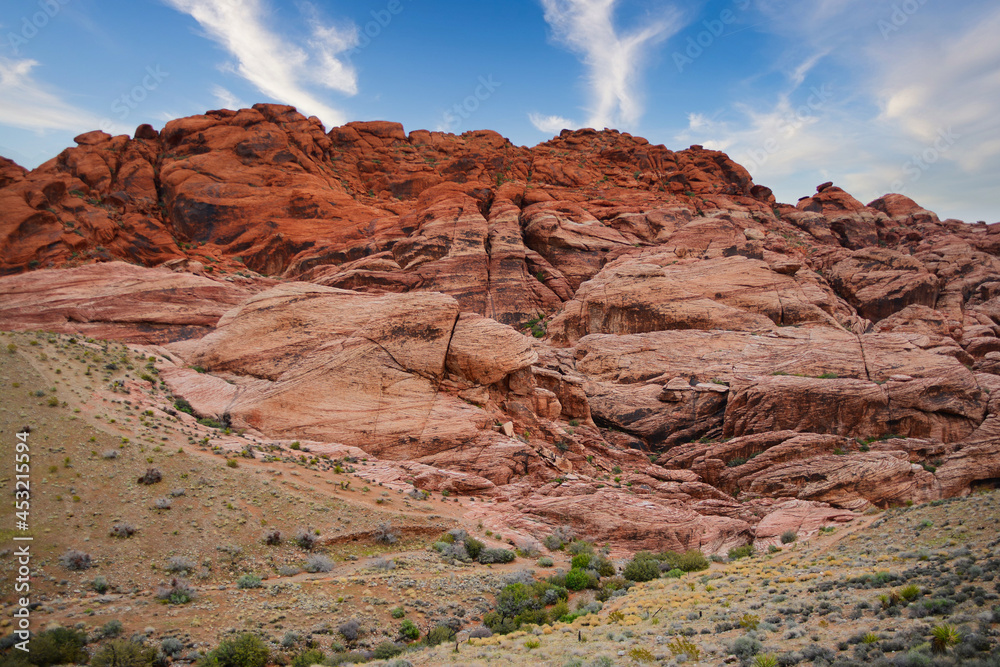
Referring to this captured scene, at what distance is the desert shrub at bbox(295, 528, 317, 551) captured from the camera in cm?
1947

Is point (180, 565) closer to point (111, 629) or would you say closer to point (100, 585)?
point (100, 585)

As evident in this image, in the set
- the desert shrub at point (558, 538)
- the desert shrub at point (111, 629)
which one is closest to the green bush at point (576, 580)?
the desert shrub at point (558, 538)

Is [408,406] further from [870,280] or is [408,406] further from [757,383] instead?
[870,280]

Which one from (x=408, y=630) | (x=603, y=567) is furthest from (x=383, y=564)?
(x=603, y=567)

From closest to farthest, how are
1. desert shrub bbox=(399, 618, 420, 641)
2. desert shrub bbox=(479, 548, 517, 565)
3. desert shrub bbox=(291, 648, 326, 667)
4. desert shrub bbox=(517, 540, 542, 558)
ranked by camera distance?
desert shrub bbox=(291, 648, 326, 667) → desert shrub bbox=(399, 618, 420, 641) → desert shrub bbox=(479, 548, 517, 565) → desert shrub bbox=(517, 540, 542, 558)

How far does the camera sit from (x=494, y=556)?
21531mm

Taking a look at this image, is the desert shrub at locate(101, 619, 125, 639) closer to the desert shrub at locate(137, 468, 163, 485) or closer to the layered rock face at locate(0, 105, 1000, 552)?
the desert shrub at locate(137, 468, 163, 485)

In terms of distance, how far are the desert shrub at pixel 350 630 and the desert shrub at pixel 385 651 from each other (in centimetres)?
84

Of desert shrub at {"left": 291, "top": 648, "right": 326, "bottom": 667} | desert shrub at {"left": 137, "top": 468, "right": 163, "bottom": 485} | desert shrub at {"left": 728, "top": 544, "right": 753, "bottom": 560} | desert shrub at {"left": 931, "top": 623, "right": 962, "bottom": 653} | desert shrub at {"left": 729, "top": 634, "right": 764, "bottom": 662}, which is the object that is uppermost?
desert shrub at {"left": 931, "top": 623, "right": 962, "bottom": 653}

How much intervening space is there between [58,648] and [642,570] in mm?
19216

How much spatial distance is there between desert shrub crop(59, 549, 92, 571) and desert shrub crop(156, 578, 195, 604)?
228 centimetres

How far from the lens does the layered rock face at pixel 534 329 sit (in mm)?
28078

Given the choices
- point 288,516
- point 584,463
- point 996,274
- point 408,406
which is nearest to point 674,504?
point 584,463

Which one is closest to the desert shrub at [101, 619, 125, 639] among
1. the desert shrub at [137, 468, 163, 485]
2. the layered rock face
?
the desert shrub at [137, 468, 163, 485]
